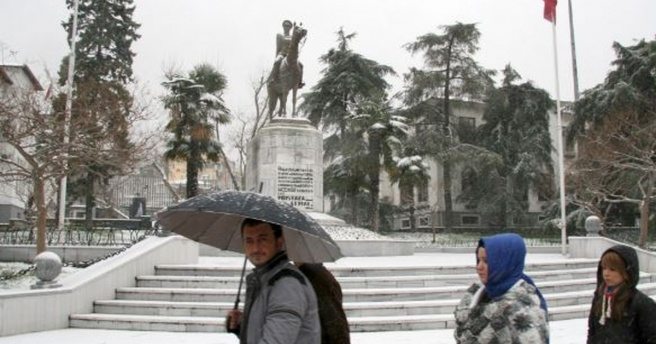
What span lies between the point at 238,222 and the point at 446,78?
3436 centimetres

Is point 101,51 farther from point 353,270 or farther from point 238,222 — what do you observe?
point 238,222

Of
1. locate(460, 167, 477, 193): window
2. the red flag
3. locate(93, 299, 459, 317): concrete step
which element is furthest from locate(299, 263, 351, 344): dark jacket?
locate(460, 167, 477, 193): window

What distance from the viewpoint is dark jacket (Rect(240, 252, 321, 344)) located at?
254cm

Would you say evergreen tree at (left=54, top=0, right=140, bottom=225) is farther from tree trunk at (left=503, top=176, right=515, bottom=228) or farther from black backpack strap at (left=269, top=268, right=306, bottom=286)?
black backpack strap at (left=269, top=268, right=306, bottom=286)

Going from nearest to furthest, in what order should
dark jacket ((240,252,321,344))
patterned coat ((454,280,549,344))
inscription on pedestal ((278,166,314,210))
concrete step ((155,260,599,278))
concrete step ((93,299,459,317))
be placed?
dark jacket ((240,252,321,344)) < patterned coat ((454,280,549,344)) < concrete step ((93,299,459,317)) < concrete step ((155,260,599,278)) < inscription on pedestal ((278,166,314,210))

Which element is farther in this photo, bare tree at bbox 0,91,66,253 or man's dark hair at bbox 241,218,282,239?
bare tree at bbox 0,91,66,253

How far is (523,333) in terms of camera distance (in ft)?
10.0

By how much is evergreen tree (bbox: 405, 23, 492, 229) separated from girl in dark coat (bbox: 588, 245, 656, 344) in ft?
105

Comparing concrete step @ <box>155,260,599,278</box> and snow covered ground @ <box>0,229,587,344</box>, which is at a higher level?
concrete step @ <box>155,260,599,278</box>

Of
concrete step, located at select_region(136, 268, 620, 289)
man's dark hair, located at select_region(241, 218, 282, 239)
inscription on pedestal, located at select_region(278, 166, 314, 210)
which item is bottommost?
concrete step, located at select_region(136, 268, 620, 289)

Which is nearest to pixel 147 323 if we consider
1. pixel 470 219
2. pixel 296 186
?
pixel 296 186

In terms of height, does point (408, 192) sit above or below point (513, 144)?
below

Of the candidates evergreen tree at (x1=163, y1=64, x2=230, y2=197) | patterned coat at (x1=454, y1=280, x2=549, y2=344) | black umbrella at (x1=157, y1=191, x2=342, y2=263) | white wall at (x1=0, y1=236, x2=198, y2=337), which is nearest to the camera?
black umbrella at (x1=157, y1=191, x2=342, y2=263)

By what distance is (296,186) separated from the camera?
2028 centimetres
